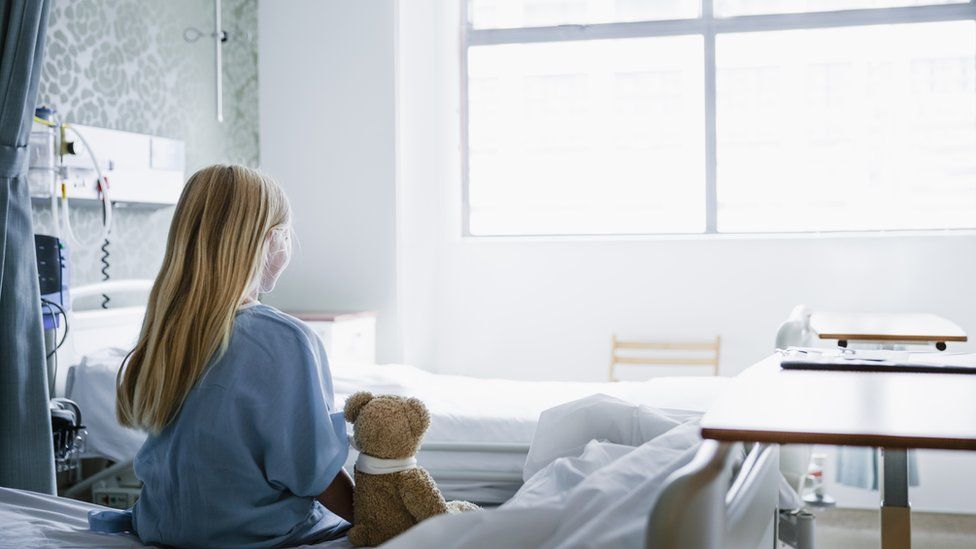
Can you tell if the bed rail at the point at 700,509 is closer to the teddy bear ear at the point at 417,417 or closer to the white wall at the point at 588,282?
the teddy bear ear at the point at 417,417

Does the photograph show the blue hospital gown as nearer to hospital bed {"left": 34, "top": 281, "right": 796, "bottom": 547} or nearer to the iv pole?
hospital bed {"left": 34, "top": 281, "right": 796, "bottom": 547}

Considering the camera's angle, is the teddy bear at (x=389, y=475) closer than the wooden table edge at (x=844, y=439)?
No

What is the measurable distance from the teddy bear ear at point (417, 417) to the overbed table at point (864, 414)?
52cm

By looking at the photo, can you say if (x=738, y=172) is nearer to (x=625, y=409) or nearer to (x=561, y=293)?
(x=561, y=293)

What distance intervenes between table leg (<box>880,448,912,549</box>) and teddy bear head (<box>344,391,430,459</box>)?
80 cm

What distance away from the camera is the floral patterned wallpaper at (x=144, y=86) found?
3.07 metres

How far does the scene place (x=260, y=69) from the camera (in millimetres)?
4293

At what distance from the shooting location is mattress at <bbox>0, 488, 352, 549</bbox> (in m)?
1.47

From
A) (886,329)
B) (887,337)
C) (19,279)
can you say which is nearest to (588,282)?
(886,329)

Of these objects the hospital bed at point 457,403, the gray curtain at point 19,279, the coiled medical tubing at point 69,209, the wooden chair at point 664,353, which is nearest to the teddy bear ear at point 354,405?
the hospital bed at point 457,403

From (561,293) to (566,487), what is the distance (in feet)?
10.6

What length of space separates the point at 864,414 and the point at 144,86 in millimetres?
2994

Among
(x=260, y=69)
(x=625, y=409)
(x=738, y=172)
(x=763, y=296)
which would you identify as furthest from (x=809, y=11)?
(x=625, y=409)

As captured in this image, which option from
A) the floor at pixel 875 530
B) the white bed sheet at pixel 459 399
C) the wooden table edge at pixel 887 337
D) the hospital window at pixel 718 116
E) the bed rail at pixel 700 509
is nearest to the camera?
the bed rail at pixel 700 509
